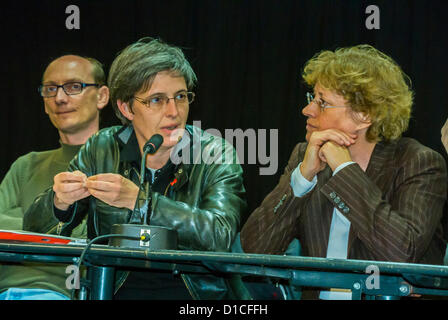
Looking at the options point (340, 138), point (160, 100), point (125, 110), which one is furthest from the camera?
point (125, 110)

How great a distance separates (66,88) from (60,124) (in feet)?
0.66

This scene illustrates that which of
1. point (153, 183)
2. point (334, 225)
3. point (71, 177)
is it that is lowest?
point (334, 225)

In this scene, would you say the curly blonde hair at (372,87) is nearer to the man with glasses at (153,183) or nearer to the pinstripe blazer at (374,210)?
the pinstripe blazer at (374,210)

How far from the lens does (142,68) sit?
2.69 meters

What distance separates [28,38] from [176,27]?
92cm

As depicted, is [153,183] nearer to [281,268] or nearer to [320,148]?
[320,148]

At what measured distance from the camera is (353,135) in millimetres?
2387

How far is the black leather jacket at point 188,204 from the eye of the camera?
7.10 feet

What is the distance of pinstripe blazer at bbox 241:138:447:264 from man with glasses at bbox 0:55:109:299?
1.06 metres

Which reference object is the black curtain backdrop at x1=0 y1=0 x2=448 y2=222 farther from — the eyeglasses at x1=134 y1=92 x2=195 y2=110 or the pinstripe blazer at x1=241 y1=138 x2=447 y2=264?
the pinstripe blazer at x1=241 y1=138 x2=447 y2=264

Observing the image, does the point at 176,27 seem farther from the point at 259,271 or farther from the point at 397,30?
the point at 259,271

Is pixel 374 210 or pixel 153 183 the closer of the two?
pixel 374 210

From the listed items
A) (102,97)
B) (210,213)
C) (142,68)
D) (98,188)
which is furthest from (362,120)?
(102,97)
